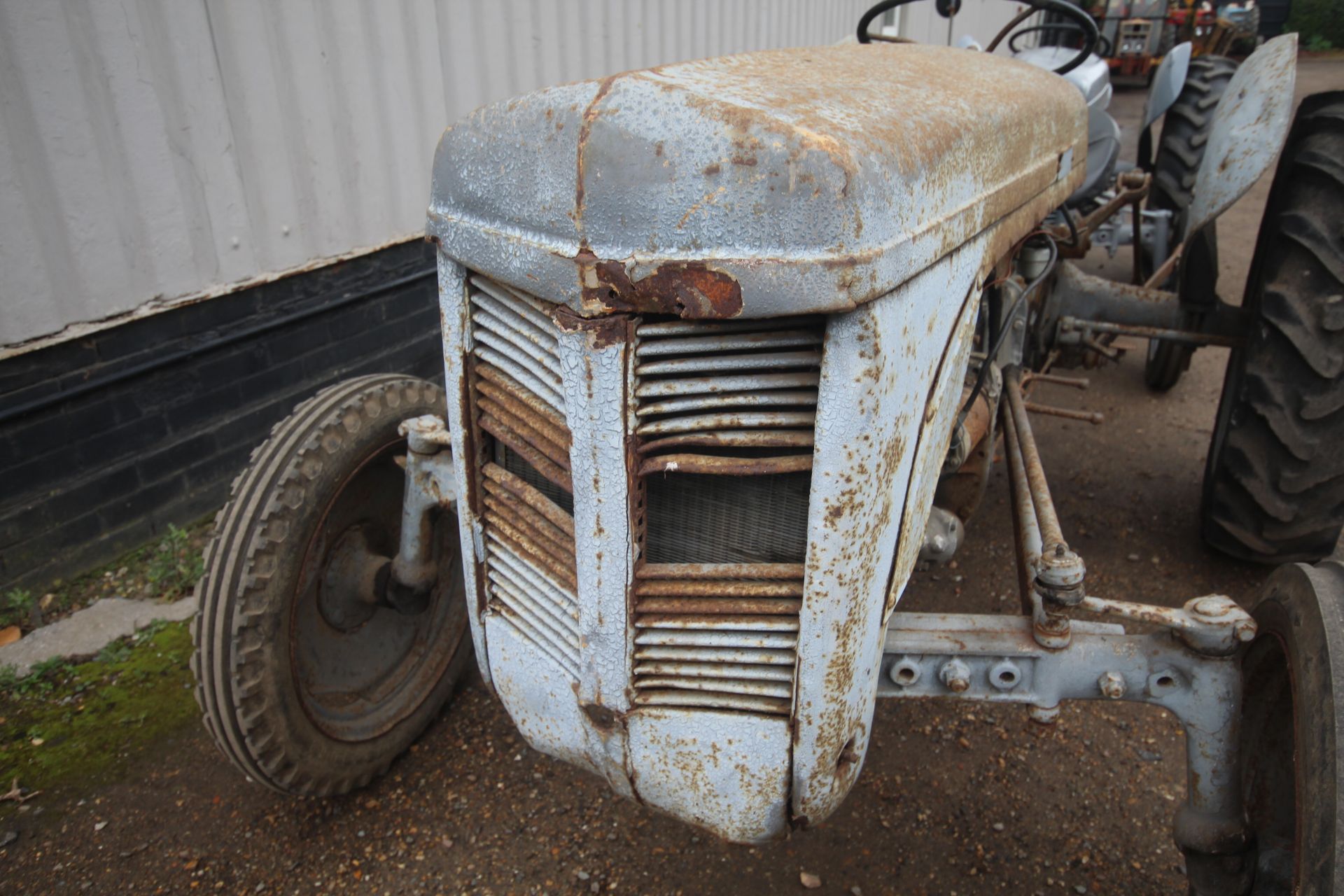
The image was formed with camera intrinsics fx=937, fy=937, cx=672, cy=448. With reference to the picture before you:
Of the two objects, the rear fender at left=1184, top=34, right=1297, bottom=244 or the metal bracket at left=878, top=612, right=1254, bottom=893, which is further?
the rear fender at left=1184, top=34, right=1297, bottom=244

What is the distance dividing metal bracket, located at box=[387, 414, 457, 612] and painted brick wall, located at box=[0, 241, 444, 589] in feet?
4.65

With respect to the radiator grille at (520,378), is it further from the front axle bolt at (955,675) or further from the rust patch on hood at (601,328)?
the front axle bolt at (955,675)

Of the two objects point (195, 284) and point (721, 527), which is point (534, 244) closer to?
point (721, 527)

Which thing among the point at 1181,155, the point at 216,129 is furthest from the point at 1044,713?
the point at 1181,155

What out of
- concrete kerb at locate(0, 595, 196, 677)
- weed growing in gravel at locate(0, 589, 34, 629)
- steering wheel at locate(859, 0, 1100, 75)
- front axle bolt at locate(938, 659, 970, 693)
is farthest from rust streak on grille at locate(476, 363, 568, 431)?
weed growing in gravel at locate(0, 589, 34, 629)

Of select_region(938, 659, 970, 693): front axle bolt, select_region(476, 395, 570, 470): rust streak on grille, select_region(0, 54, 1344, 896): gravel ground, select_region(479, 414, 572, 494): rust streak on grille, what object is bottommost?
select_region(0, 54, 1344, 896): gravel ground

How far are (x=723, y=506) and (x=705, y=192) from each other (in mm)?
492

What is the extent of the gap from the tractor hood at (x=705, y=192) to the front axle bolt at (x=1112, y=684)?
0.86m

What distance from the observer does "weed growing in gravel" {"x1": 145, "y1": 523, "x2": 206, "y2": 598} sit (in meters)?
3.04

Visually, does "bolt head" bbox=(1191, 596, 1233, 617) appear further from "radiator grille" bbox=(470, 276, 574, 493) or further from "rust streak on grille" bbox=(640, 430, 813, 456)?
"radiator grille" bbox=(470, 276, 574, 493)

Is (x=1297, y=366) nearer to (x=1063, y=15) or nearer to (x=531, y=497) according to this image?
(x=1063, y=15)

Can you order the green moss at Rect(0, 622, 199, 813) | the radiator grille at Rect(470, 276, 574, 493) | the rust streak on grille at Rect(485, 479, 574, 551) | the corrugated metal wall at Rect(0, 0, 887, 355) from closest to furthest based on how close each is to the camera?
the radiator grille at Rect(470, 276, 574, 493) < the rust streak on grille at Rect(485, 479, 574, 551) < the green moss at Rect(0, 622, 199, 813) < the corrugated metal wall at Rect(0, 0, 887, 355)

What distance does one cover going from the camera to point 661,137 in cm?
113

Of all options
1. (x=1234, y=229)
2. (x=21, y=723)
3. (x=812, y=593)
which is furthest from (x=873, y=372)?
(x=1234, y=229)
